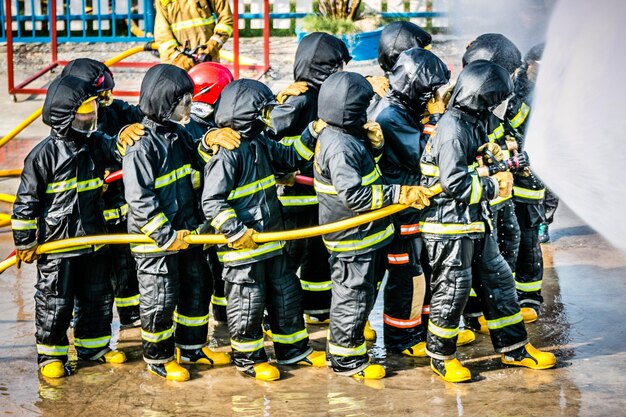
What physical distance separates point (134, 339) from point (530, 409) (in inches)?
110

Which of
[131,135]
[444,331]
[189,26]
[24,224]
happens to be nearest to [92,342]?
[24,224]

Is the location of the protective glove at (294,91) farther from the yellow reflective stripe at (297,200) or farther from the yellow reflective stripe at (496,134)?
the yellow reflective stripe at (496,134)

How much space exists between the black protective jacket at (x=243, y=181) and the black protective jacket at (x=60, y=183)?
2.65 ft

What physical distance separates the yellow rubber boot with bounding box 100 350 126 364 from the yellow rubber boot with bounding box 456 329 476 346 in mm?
2209

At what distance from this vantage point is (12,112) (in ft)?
42.0

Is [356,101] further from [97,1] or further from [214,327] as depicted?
[97,1]

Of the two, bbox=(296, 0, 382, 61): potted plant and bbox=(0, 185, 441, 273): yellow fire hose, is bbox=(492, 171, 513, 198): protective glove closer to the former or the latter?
bbox=(0, 185, 441, 273): yellow fire hose

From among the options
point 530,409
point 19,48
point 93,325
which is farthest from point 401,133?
point 19,48

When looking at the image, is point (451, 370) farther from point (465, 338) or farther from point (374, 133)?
point (374, 133)

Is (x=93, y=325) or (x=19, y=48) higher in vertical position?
(x=19, y=48)

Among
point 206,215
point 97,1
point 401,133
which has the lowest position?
point 206,215

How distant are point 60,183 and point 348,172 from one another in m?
1.79

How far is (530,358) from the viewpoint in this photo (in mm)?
6395

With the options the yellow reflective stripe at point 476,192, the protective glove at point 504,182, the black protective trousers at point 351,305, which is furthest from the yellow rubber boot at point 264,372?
the protective glove at point 504,182
